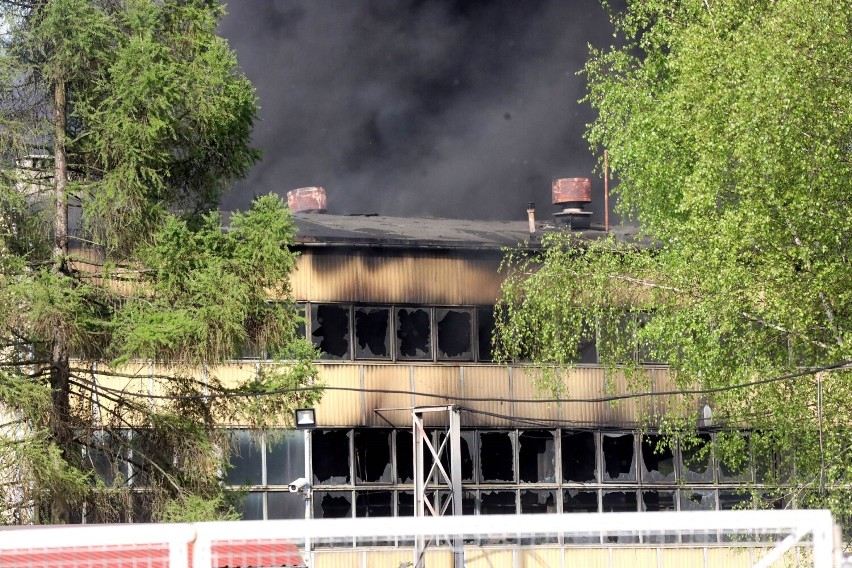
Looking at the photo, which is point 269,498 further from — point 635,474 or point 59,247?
point 59,247

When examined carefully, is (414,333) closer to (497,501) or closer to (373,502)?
(373,502)

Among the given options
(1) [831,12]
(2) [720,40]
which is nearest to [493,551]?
(1) [831,12]

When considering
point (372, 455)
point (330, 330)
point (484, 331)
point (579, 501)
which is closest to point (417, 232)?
point (484, 331)

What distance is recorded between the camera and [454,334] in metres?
31.6

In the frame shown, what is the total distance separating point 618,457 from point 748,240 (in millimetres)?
12813

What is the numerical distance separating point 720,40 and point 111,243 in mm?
10585

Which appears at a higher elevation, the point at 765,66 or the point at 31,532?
the point at 765,66

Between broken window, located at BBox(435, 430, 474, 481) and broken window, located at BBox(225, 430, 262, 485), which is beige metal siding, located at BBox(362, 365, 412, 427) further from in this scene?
broken window, located at BBox(225, 430, 262, 485)

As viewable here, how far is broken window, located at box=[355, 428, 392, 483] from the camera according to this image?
3075 centimetres

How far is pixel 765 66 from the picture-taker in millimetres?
20438

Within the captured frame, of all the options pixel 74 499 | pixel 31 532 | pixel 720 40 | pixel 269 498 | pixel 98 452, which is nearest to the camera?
pixel 31 532

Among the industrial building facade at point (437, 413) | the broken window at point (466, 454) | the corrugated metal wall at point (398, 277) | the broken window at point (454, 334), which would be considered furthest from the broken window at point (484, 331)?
the broken window at point (466, 454)

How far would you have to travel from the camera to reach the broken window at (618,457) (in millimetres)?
32219

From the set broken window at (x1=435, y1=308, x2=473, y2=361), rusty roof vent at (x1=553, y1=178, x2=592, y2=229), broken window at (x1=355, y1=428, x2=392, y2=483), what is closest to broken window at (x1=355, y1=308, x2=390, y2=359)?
broken window at (x1=435, y1=308, x2=473, y2=361)
